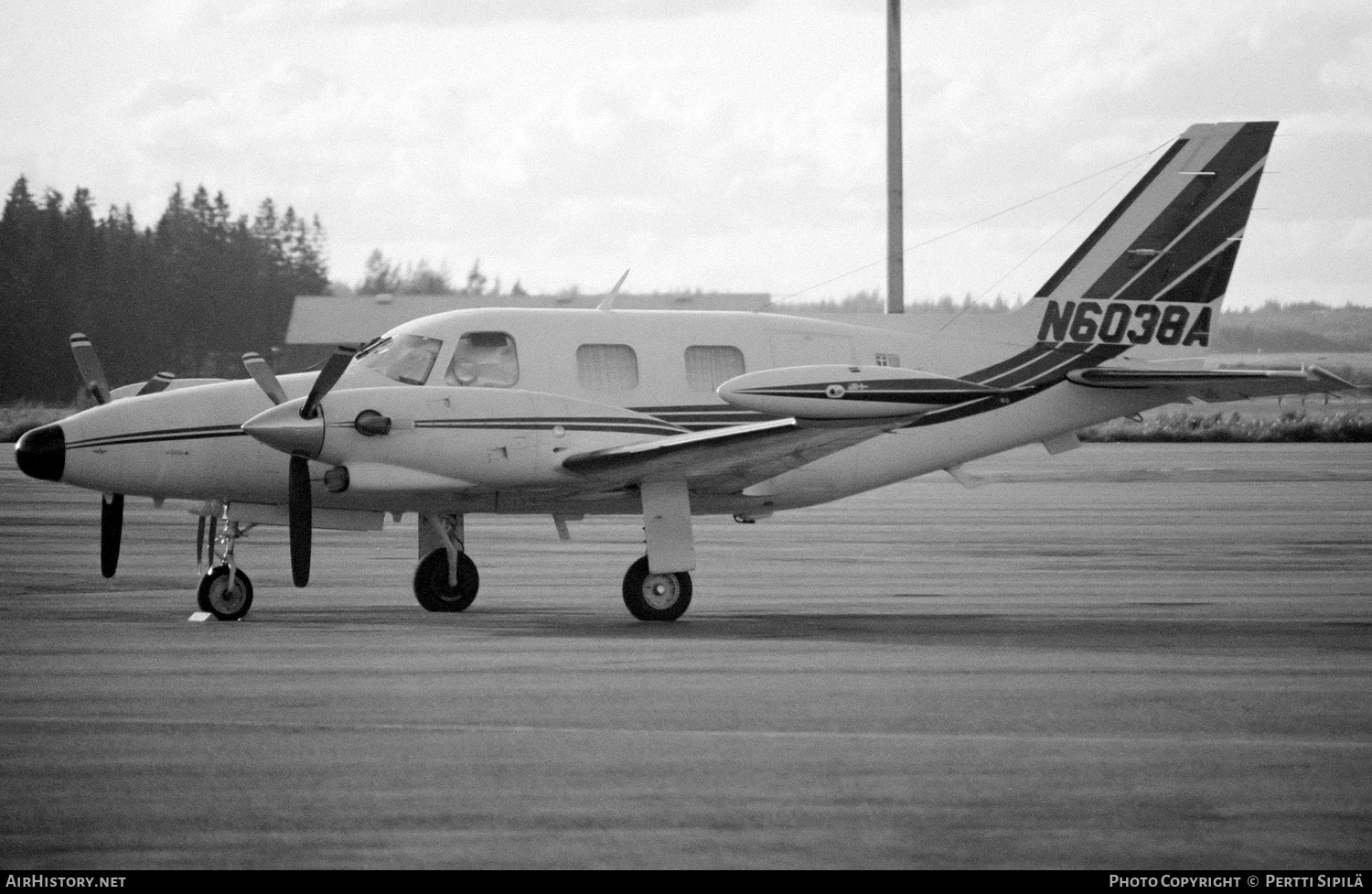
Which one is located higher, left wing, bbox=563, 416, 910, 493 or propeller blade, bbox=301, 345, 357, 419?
propeller blade, bbox=301, 345, 357, 419

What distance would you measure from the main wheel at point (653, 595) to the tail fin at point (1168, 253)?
5.19 meters

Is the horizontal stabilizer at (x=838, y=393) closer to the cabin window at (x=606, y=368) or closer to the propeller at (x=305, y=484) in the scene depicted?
the cabin window at (x=606, y=368)

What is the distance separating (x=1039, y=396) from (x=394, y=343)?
21.7ft

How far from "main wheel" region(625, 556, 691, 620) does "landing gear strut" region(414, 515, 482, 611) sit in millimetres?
1731

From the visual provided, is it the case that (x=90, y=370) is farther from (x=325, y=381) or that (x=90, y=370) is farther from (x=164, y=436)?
(x=325, y=381)

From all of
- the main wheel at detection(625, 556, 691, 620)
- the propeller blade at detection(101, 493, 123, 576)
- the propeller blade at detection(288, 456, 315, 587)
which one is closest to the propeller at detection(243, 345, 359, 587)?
the propeller blade at detection(288, 456, 315, 587)

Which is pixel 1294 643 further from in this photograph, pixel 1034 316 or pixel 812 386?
pixel 1034 316

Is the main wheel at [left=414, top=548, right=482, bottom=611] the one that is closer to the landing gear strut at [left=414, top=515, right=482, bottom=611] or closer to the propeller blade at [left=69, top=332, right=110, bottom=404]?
the landing gear strut at [left=414, top=515, right=482, bottom=611]

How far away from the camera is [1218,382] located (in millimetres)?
17234

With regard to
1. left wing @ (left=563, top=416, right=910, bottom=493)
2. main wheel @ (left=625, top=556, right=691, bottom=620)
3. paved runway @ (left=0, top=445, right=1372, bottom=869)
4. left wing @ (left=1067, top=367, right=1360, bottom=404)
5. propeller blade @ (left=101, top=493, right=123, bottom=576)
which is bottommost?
paved runway @ (left=0, top=445, right=1372, bottom=869)

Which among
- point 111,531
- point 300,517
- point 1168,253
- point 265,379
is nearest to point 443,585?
point 300,517

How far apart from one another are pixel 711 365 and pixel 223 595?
16.7ft

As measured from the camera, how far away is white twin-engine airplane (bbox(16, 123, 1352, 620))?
50.0ft

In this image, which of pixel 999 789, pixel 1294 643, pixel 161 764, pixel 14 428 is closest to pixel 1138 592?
pixel 1294 643
